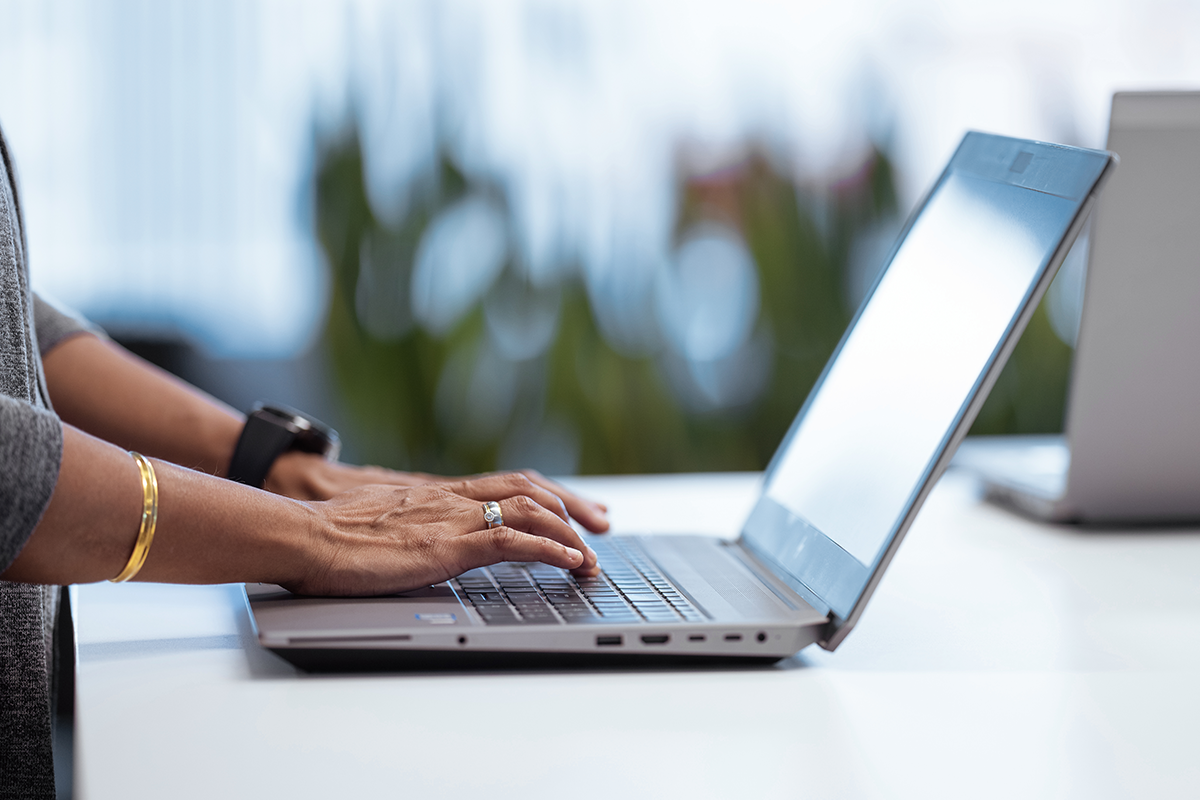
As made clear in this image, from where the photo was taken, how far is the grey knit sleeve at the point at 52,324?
1.04 meters

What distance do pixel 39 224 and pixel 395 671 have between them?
1932 mm

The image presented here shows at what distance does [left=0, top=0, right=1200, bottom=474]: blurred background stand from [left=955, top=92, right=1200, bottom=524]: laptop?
1112mm

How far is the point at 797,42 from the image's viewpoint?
2518 mm

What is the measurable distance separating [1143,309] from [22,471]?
919mm

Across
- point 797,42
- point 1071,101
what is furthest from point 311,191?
point 1071,101

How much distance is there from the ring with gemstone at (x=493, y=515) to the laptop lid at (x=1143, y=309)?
0.58 meters

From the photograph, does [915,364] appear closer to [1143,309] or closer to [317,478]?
[1143,309]

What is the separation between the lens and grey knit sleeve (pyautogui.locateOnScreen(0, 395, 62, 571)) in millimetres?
556

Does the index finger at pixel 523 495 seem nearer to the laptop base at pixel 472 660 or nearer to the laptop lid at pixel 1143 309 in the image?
the laptop base at pixel 472 660

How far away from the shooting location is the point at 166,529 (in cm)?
63

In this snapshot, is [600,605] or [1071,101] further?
[1071,101]

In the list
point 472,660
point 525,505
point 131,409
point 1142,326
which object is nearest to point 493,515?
point 525,505

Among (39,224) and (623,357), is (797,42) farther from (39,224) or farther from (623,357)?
(39,224)

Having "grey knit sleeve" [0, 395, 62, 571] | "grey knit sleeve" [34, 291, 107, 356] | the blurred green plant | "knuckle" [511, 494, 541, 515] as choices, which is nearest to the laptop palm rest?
"knuckle" [511, 494, 541, 515]
